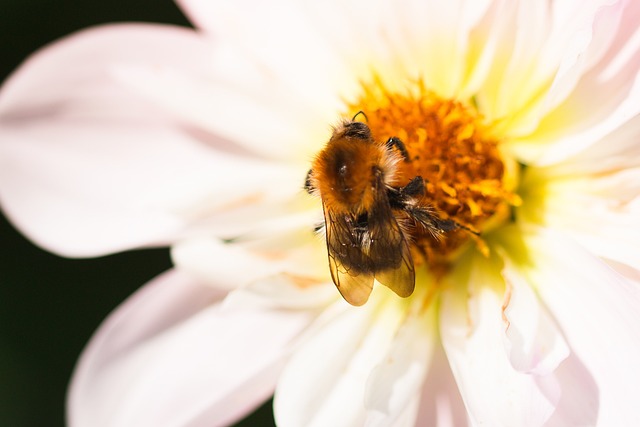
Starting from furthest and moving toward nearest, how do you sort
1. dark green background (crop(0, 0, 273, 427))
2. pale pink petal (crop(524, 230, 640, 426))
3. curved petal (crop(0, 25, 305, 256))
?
dark green background (crop(0, 0, 273, 427)), curved petal (crop(0, 25, 305, 256)), pale pink petal (crop(524, 230, 640, 426))

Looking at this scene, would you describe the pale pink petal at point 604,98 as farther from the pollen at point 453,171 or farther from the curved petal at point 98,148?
the curved petal at point 98,148

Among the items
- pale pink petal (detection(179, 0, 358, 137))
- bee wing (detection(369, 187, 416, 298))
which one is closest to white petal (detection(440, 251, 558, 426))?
bee wing (detection(369, 187, 416, 298))

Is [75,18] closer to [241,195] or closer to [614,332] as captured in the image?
[241,195]

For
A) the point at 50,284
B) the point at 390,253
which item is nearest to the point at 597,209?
the point at 390,253

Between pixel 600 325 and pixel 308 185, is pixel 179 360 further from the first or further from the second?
pixel 600 325

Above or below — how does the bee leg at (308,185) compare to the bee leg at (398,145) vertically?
below

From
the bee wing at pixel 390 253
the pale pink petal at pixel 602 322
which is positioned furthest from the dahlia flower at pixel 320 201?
the bee wing at pixel 390 253

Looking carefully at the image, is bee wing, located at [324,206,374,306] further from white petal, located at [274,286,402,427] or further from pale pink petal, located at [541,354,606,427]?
pale pink petal, located at [541,354,606,427]

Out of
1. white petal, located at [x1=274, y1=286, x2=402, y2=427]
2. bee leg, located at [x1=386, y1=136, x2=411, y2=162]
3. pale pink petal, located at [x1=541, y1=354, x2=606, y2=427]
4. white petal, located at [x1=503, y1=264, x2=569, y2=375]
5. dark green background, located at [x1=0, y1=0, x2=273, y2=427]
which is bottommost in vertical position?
dark green background, located at [x1=0, y1=0, x2=273, y2=427]
